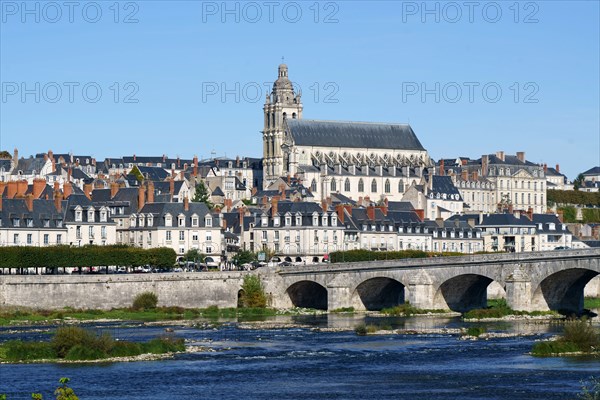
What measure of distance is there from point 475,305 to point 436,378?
37565mm

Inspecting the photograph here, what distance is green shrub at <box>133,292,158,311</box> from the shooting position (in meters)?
95.2

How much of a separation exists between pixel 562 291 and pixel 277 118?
98.3m

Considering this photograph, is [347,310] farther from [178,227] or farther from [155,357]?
[155,357]

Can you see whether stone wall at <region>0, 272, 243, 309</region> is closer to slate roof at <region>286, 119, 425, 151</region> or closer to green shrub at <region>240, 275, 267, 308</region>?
green shrub at <region>240, 275, 267, 308</region>

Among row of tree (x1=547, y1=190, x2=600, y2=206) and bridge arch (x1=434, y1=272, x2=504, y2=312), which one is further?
row of tree (x1=547, y1=190, x2=600, y2=206)

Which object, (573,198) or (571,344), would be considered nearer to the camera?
(571,344)

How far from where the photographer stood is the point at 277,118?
18575 cm

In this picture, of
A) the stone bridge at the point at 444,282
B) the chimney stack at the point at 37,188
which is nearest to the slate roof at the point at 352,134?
the chimney stack at the point at 37,188

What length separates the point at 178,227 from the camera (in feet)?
379

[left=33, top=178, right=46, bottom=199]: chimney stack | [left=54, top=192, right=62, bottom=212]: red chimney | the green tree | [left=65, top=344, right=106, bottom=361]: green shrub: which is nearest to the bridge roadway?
the green tree

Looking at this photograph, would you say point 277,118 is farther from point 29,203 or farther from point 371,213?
point 29,203

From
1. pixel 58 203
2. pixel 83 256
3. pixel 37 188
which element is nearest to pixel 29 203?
pixel 58 203

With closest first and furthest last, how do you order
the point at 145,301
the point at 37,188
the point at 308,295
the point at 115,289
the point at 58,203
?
the point at 115,289
the point at 145,301
the point at 308,295
the point at 58,203
the point at 37,188

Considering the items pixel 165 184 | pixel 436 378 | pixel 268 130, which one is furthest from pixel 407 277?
pixel 268 130
